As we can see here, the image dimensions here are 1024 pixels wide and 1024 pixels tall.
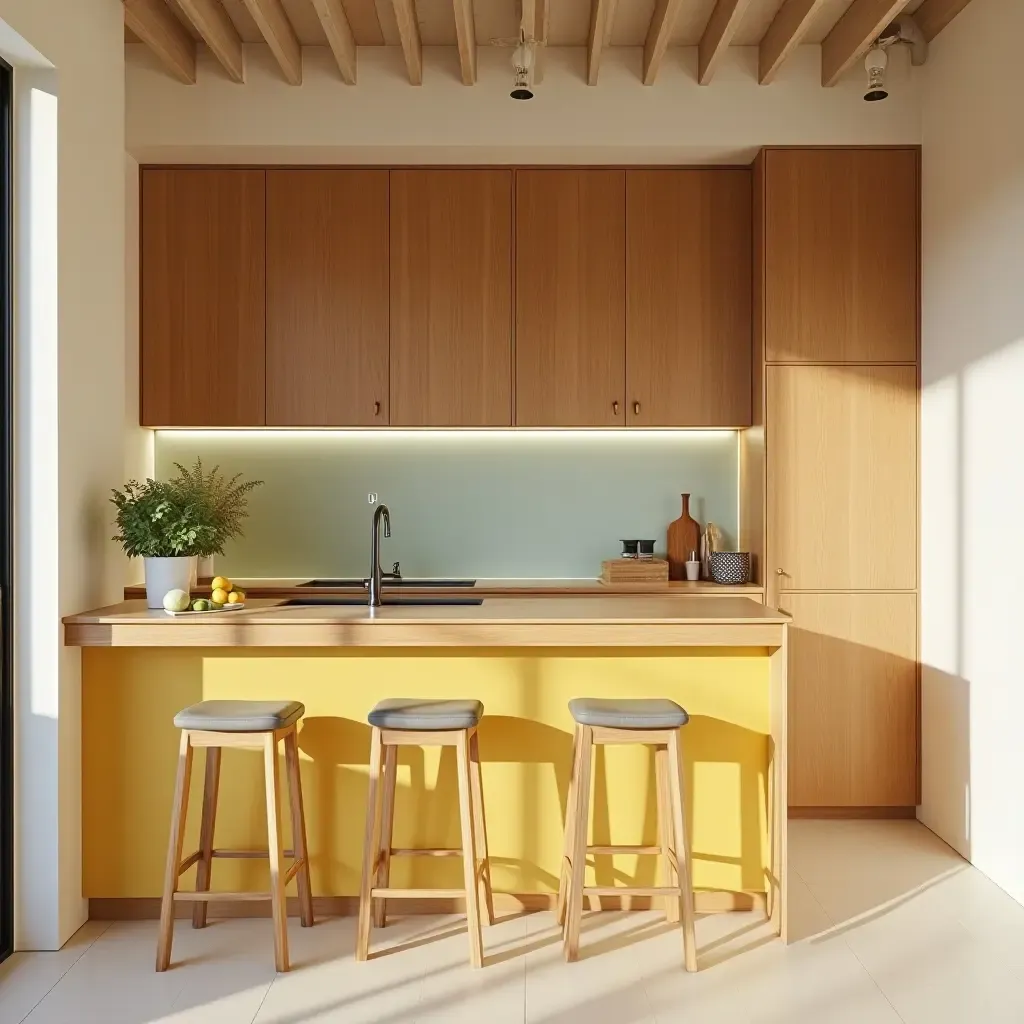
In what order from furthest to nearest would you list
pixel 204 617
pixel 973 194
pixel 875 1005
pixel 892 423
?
pixel 892 423
pixel 973 194
pixel 204 617
pixel 875 1005

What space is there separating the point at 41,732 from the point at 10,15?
81.7 inches

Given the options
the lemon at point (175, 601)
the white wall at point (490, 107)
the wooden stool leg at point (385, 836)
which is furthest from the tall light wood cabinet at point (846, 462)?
the lemon at point (175, 601)

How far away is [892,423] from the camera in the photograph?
4.25m

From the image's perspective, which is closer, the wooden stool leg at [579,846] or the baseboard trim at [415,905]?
the wooden stool leg at [579,846]

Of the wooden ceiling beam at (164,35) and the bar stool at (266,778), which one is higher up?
the wooden ceiling beam at (164,35)

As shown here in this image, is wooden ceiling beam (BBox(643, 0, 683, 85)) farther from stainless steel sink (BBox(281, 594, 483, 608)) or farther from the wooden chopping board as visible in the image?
stainless steel sink (BBox(281, 594, 483, 608))

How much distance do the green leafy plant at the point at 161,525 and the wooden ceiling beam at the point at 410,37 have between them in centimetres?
193

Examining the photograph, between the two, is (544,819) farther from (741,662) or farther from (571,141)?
(571,141)

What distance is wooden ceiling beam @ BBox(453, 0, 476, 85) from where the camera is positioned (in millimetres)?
3612

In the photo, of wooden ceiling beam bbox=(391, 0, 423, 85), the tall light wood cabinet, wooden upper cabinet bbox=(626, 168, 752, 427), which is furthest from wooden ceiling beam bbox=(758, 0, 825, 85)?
wooden ceiling beam bbox=(391, 0, 423, 85)

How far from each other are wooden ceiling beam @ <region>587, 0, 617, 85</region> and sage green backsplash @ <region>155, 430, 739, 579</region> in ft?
5.36

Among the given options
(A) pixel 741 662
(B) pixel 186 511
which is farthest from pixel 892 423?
(B) pixel 186 511

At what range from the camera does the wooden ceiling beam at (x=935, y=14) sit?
3792mm

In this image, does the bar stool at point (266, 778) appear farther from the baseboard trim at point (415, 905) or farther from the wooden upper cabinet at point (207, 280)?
the wooden upper cabinet at point (207, 280)
